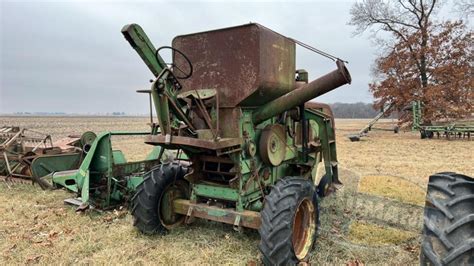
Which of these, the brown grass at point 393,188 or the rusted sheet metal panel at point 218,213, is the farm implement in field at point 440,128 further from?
the rusted sheet metal panel at point 218,213

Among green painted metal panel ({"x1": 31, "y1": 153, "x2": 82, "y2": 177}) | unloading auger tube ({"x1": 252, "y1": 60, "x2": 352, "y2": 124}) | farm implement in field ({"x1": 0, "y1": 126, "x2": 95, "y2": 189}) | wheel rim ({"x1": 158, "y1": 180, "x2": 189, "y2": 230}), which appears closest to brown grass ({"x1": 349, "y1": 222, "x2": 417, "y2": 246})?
unloading auger tube ({"x1": 252, "y1": 60, "x2": 352, "y2": 124})

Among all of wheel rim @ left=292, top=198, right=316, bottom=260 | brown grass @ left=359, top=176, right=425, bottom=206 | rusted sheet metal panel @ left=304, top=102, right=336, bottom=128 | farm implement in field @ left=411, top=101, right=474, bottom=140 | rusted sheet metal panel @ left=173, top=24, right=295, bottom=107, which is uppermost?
rusted sheet metal panel @ left=173, top=24, right=295, bottom=107

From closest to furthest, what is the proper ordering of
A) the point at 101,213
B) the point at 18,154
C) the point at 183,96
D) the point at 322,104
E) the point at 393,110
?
the point at 183,96, the point at 101,213, the point at 322,104, the point at 18,154, the point at 393,110

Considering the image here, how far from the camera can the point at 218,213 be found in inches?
159

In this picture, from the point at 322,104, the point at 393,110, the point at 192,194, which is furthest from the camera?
the point at 393,110

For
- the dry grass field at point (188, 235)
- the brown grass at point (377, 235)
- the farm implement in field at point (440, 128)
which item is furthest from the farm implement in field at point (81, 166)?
the farm implement in field at point (440, 128)

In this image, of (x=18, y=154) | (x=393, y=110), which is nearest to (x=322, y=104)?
(x=18, y=154)

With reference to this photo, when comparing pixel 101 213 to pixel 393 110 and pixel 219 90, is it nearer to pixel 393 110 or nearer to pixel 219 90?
pixel 219 90

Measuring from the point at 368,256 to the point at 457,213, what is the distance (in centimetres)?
180

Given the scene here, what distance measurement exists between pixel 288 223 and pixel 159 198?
1820 millimetres

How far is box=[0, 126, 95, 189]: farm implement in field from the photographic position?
6.98 metres

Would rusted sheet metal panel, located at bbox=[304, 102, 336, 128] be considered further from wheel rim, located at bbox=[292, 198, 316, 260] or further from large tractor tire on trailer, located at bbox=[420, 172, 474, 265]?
large tractor tire on trailer, located at bbox=[420, 172, 474, 265]

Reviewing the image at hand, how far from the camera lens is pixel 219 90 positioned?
4.15m

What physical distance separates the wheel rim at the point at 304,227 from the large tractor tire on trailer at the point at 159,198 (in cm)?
166
